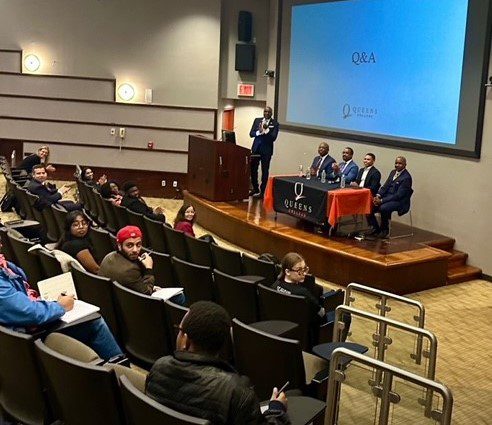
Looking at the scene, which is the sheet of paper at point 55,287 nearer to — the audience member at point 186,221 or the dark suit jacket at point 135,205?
the audience member at point 186,221

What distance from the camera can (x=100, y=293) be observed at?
365 centimetres

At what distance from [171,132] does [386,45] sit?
3833 millimetres

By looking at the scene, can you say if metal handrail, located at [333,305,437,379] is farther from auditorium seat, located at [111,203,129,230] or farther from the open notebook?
auditorium seat, located at [111,203,129,230]

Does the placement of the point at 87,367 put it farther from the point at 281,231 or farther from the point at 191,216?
the point at 281,231

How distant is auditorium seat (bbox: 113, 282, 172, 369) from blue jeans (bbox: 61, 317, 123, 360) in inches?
7.8

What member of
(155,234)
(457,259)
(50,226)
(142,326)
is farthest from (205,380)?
(457,259)

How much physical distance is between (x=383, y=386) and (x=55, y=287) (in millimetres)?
1694

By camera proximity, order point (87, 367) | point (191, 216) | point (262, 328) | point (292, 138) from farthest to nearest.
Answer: point (292, 138) → point (191, 216) → point (262, 328) → point (87, 367)

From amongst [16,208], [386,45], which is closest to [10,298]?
[16,208]

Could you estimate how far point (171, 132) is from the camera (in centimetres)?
1079

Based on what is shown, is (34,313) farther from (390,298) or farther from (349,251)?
(349,251)

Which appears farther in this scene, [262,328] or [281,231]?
[281,231]

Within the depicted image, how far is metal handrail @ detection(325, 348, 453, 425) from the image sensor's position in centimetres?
266

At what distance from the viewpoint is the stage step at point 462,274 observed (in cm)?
696
